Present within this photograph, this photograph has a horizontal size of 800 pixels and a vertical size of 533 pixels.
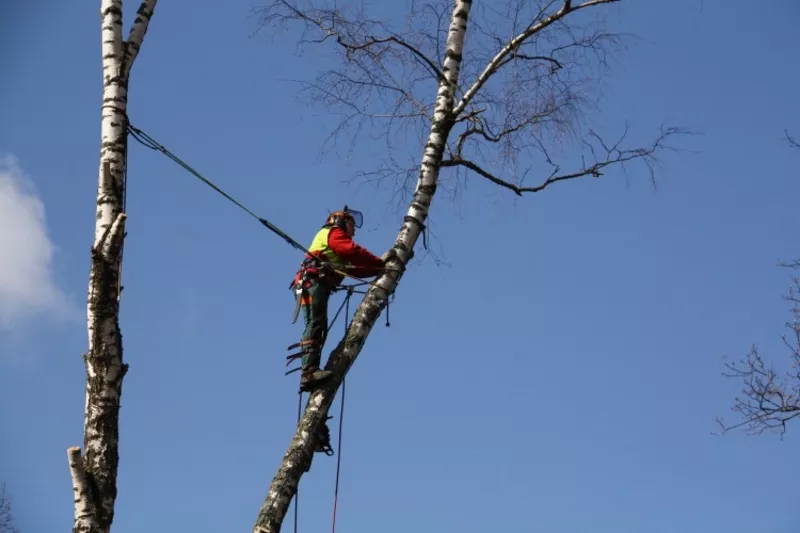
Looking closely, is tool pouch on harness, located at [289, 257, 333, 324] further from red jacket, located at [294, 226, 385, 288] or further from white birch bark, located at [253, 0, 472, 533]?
white birch bark, located at [253, 0, 472, 533]

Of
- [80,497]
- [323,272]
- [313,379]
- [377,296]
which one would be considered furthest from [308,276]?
[80,497]

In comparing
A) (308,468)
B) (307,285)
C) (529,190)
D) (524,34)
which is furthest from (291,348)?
(524,34)

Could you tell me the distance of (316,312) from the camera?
6.89 metres

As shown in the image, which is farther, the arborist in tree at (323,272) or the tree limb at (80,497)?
the arborist in tree at (323,272)

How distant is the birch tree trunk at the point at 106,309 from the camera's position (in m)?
5.16

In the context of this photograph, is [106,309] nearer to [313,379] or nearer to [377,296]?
[313,379]

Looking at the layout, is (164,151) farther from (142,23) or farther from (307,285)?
(307,285)

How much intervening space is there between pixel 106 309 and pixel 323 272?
5.89ft

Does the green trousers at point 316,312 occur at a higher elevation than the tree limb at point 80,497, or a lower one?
higher

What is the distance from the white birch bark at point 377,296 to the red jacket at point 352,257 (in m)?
0.10

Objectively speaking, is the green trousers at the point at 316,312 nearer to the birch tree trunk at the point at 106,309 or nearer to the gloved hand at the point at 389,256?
the gloved hand at the point at 389,256

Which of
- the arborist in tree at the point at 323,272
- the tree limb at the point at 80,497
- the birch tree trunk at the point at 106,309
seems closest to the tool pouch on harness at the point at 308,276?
the arborist in tree at the point at 323,272

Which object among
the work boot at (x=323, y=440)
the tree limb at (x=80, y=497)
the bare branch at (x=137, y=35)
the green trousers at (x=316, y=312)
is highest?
the bare branch at (x=137, y=35)

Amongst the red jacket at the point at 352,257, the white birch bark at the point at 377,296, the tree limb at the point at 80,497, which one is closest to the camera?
the tree limb at the point at 80,497
